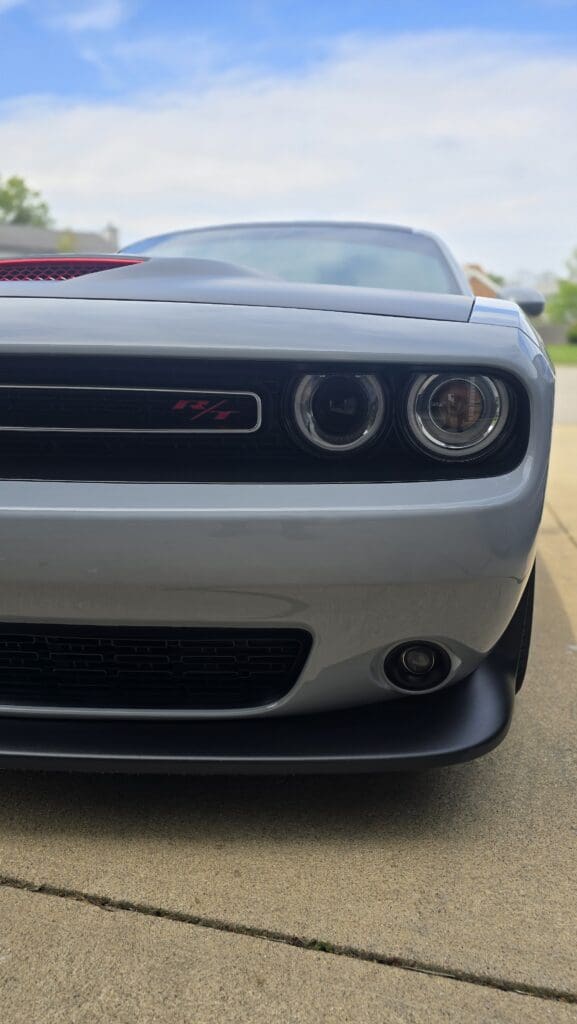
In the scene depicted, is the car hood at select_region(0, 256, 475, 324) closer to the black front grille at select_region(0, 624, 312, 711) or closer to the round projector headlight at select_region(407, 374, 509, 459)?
the round projector headlight at select_region(407, 374, 509, 459)

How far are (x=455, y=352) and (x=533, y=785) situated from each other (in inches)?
37.1

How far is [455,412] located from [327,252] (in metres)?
1.77

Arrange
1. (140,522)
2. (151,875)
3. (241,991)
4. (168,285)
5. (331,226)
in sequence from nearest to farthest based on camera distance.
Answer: (241,991)
(140,522)
(151,875)
(168,285)
(331,226)

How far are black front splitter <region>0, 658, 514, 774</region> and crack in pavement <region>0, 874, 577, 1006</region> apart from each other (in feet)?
0.67

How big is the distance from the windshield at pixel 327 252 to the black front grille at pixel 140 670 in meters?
1.42

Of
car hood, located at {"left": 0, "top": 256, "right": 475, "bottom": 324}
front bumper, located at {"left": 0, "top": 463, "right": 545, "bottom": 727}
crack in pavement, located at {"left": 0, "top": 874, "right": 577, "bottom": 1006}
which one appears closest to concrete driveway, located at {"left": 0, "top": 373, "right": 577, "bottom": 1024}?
crack in pavement, located at {"left": 0, "top": 874, "right": 577, "bottom": 1006}

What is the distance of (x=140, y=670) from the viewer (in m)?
1.81

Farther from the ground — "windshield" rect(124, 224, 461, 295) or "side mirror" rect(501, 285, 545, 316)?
"windshield" rect(124, 224, 461, 295)

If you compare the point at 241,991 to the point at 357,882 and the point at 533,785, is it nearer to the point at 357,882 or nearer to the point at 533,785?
the point at 357,882

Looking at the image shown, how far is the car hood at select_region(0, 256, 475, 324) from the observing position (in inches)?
69.5

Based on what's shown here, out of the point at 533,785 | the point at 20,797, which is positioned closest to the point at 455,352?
the point at 533,785

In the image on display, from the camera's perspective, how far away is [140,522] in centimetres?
162

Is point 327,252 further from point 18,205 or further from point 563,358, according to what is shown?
point 18,205

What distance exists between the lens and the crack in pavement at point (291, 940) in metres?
1.45
